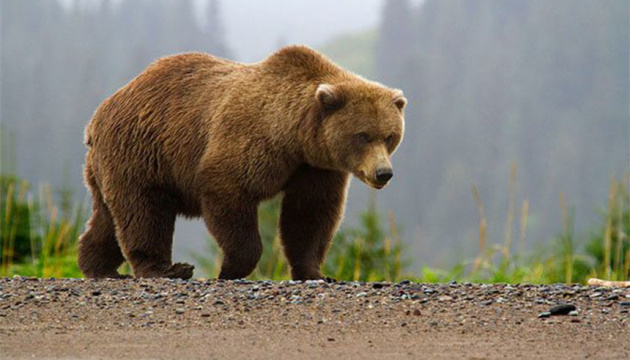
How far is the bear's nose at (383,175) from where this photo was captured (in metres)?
6.20

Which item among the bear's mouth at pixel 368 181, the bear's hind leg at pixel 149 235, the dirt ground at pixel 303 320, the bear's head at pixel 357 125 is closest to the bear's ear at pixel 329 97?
the bear's head at pixel 357 125

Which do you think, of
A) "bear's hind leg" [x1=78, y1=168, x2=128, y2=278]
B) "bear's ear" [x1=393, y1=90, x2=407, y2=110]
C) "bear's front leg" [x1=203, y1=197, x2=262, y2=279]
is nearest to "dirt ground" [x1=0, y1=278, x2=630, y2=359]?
"bear's front leg" [x1=203, y1=197, x2=262, y2=279]

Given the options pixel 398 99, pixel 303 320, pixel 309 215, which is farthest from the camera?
pixel 309 215

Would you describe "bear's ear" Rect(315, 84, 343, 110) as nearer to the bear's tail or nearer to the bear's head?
the bear's head

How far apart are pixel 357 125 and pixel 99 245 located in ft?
8.34

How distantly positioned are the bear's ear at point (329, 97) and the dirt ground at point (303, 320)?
4.21ft

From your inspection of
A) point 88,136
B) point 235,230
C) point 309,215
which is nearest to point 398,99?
point 309,215

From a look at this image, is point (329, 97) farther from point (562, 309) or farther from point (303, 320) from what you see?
point (562, 309)

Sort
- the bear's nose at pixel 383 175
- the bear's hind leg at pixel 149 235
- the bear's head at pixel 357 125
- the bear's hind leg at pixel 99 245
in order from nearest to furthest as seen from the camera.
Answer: the bear's nose at pixel 383 175 → the bear's head at pixel 357 125 → the bear's hind leg at pixel 149 235 → the bear's hind leg at pixel 99 245

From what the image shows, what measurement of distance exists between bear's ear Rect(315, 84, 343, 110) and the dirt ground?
1.28 metres

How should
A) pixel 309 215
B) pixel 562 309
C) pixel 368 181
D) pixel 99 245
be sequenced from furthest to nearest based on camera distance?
pixel 99 245, pixel 309 215, pixel 368 181, pixel 562 309

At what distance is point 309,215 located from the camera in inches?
279

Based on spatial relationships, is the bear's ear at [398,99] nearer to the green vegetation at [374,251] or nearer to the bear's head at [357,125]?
the bear's head at [357,125]

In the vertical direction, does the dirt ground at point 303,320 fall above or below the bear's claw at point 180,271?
above
